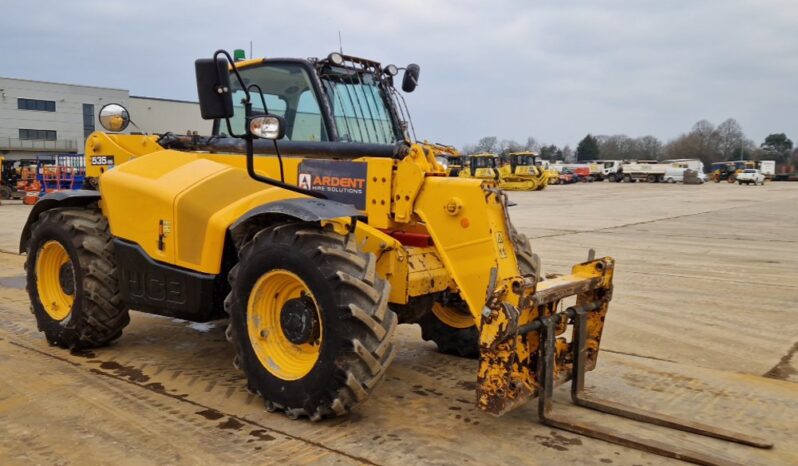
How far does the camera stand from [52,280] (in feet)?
20.2

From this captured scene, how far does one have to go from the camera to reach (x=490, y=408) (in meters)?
3.89

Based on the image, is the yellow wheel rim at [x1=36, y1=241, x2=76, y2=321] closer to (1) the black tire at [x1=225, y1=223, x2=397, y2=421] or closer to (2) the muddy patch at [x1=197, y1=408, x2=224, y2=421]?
(2) the muddy patch at [x1=197, y1=408, x2=224, y2=421]

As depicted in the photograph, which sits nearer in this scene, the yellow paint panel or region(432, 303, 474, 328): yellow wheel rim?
the yellow paint panel

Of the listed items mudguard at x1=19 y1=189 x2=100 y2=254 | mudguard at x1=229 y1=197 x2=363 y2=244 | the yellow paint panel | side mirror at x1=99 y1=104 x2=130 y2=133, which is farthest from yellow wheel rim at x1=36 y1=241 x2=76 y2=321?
the yellow paint panel

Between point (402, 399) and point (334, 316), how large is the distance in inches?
45.4

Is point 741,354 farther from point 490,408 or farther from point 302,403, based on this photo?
point 302,403

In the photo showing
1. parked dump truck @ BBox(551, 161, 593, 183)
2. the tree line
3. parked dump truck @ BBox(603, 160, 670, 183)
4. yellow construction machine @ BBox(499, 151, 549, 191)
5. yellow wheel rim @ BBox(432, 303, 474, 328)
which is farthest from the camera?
the tree line

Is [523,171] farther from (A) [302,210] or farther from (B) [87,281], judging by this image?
(A) [302,210]

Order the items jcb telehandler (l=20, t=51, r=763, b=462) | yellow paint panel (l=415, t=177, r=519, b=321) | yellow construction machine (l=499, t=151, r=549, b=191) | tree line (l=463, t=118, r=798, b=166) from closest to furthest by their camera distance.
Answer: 1. jcb telehandler (l=20, t=51, r=763, b=462)
2. yellow paint panel (l=415, t=177, r=519, b=321)
3. yellow construction machine (l=499, t=151, r=549, b=191)
4. tree line (l=463, t=118, r=798, b=166)

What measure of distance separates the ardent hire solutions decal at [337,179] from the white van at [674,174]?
208ft

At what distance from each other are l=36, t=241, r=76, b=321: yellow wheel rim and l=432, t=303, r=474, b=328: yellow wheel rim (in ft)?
10.7

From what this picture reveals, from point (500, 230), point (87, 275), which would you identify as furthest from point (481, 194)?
point (87, 275)

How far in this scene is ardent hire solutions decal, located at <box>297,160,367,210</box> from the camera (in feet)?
16.0

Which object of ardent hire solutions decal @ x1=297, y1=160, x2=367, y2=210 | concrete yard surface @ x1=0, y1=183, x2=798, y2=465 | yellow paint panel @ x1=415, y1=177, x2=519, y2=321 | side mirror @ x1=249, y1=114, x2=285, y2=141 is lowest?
concrete yard surface @ x1=0, y1=183, x2=798, y2=465
